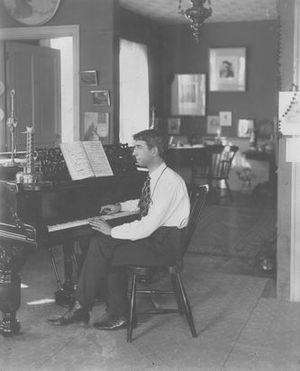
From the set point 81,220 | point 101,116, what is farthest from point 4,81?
point 81,220

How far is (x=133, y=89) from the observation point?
10367 millimetres

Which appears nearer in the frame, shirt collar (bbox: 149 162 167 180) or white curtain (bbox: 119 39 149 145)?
shirt collar (bbox: 149 162 167 180)

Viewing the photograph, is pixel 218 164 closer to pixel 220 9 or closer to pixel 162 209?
pixel 220 9

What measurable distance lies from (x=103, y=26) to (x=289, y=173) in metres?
4.21

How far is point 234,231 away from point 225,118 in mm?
4128

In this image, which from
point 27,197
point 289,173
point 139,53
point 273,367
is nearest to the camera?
point 273,367

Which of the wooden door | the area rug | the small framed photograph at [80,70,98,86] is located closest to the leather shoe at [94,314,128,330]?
the area rug

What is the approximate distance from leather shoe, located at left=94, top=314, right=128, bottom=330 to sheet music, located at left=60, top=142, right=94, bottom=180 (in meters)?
0.93

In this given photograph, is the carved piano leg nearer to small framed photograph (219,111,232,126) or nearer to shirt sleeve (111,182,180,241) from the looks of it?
shirt sleeve (111,182,180,241)

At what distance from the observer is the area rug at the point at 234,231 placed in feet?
20.6

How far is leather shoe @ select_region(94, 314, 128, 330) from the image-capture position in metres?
3.91

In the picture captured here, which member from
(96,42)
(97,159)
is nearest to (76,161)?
(97,159)

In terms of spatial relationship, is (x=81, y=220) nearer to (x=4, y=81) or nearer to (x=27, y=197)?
(x=27, y=197)

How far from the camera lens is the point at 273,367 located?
3.37 m
